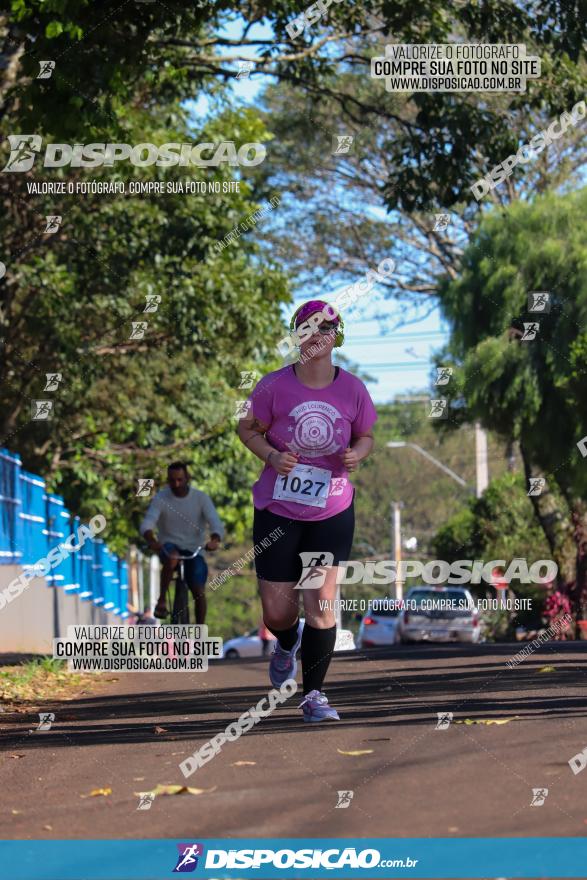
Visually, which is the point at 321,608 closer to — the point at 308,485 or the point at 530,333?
the point at 308,485

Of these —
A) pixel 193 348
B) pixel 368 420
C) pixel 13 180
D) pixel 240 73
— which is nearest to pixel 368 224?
pixel 193 348

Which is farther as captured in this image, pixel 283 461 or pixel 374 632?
pixel 374 632

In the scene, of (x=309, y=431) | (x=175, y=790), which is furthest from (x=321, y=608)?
(x=175, y=790)

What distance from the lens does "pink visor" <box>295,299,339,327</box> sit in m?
7.39

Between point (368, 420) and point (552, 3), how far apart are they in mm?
8328

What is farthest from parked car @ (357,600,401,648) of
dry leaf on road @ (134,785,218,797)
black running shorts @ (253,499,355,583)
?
dry leaf on road @ (134,785,218,797)

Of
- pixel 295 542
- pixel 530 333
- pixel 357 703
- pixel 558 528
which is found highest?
pixel 530 333

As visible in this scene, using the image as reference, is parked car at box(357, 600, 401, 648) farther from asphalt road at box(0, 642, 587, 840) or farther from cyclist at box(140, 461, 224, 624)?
asphalt road at box(0, 642, 587, 840)

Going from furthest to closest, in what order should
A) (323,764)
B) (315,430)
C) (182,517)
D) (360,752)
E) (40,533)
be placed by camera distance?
(40,533)
(182,517)
(315,430)
(360,752)
(323,764)

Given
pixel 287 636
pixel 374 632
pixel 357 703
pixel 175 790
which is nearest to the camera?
pixel 175 790

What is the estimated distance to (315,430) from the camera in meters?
7.41

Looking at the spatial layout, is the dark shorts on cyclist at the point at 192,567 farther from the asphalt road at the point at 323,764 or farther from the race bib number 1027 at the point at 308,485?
the race bib number 1027 at the point at 308,485

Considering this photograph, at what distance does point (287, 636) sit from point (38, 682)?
169 inches

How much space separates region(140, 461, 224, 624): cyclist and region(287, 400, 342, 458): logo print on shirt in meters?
4.89
